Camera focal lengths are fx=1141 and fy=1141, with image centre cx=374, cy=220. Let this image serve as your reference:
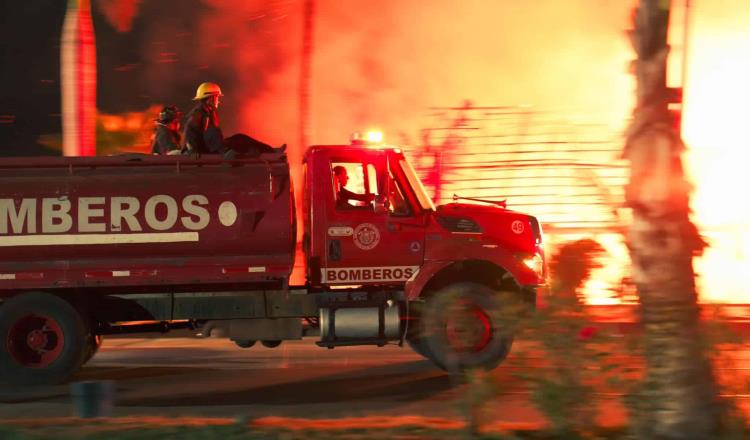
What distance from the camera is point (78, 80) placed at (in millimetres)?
16484

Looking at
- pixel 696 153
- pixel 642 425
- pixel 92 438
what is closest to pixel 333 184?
pixel 92 438

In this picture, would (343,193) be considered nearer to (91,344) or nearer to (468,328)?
(468,328)

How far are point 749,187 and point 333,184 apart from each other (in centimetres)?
949

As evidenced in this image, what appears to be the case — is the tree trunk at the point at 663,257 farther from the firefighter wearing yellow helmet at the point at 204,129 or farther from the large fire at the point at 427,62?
the large fire at the point at 427,62

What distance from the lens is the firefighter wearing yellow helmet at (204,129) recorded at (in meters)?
11.6

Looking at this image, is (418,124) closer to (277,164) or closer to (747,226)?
(747,226)

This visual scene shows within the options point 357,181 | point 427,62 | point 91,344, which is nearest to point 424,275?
point 357,181

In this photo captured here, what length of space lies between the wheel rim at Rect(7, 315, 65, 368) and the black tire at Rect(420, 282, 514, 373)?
11.9ft

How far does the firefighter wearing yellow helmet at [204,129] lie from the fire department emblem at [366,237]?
1609mm

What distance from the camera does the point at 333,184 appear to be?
1147cm

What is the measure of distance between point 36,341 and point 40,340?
0.04m

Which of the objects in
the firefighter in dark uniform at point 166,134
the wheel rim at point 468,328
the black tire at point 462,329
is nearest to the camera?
the wheel rim at point 468,328

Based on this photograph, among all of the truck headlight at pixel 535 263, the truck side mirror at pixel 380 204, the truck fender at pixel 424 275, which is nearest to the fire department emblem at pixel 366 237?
the truck side mirror at pixel 380 204

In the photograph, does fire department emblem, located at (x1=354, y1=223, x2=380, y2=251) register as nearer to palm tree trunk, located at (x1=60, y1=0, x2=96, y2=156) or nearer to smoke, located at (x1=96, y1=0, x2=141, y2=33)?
palm tree trunk, located at (x1=60, y1=0, x2=96, y2=156)
